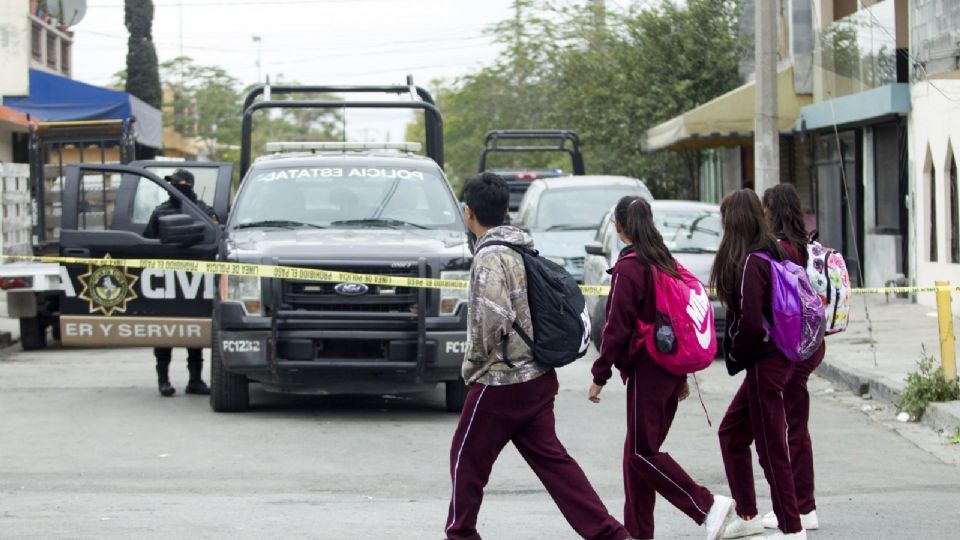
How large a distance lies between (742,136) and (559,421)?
602 inches

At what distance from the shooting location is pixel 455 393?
11406mm

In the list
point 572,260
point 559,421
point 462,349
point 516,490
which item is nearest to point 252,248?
point 462,349

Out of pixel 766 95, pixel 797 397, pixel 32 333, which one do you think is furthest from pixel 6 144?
pixel 797 397

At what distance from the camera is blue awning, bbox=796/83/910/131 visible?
62.8 feet

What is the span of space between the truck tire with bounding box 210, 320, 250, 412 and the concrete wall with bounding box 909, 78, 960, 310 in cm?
995

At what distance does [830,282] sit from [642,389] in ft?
4.63

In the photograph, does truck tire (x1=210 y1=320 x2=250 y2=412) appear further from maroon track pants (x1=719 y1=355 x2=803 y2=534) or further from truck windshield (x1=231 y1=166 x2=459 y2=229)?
maroon track pants (x1=719 y1=355 x2=803 y2=534)

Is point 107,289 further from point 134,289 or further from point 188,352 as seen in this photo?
point 188,352

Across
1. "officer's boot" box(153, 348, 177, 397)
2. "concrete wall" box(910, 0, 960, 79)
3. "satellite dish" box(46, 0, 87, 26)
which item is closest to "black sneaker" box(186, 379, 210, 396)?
"officer's boot" box(153, 348, 177, 397)

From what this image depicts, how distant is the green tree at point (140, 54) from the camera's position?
42594mm

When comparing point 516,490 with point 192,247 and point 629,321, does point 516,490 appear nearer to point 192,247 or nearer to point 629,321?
point 629,321

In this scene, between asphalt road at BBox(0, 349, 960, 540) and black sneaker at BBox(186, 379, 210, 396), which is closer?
asphalt road at BBox(0, 349, 960, 540)

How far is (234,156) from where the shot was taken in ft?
216

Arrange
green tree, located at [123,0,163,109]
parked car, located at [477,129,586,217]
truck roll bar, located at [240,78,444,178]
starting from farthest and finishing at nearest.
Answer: green tree, located at [123,0,163,109] → parked car, located at [477,129,586,217] → truck roll bar, located at [240,78,444,178]
